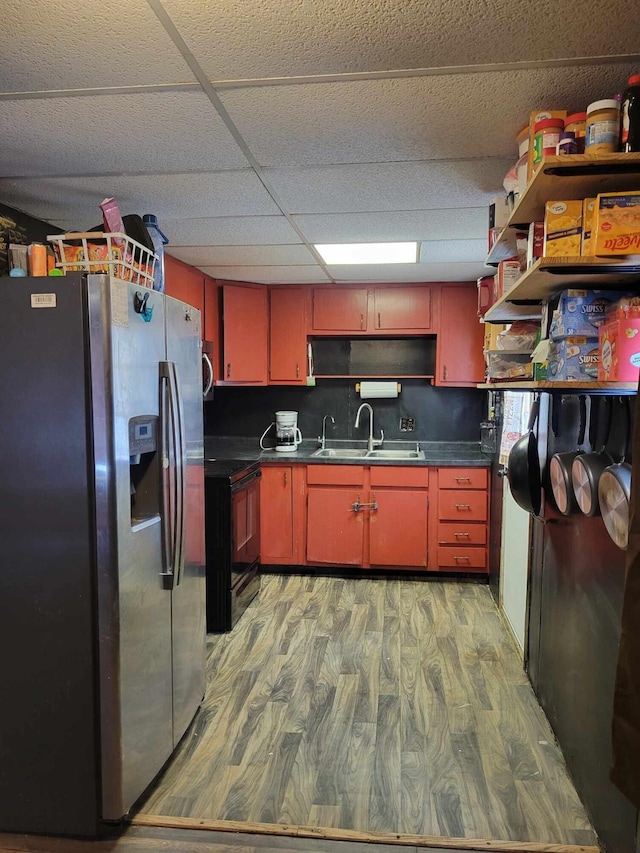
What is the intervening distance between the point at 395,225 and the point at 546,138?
1.22 meters

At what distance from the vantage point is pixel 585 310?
1454 millimetres

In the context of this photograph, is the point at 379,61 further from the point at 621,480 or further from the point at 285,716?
the point at 285,716

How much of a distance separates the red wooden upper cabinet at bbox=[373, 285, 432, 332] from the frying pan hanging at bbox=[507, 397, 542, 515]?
1941 mm

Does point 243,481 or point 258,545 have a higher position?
point 243,481

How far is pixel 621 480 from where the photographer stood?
145 cm

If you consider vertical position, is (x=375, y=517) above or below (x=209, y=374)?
below

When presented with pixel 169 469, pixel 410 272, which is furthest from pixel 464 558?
pixel 169 469

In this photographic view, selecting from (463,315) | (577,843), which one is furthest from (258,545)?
(577,843)

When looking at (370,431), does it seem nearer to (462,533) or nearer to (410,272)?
(462,533)

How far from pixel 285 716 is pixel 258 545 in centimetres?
161

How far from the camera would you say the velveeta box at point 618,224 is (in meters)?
1.22

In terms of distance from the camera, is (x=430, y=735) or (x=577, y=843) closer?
(x=577, y=843)

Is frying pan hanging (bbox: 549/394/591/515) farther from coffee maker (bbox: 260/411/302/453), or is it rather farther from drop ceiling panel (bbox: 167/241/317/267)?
coffee maker (bbox: 260/411/302/453)

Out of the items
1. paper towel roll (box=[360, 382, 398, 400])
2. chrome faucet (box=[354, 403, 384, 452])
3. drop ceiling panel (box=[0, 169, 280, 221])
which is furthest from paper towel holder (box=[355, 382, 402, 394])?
drop ceiling panel (box=[0, 169, 280, 221])
